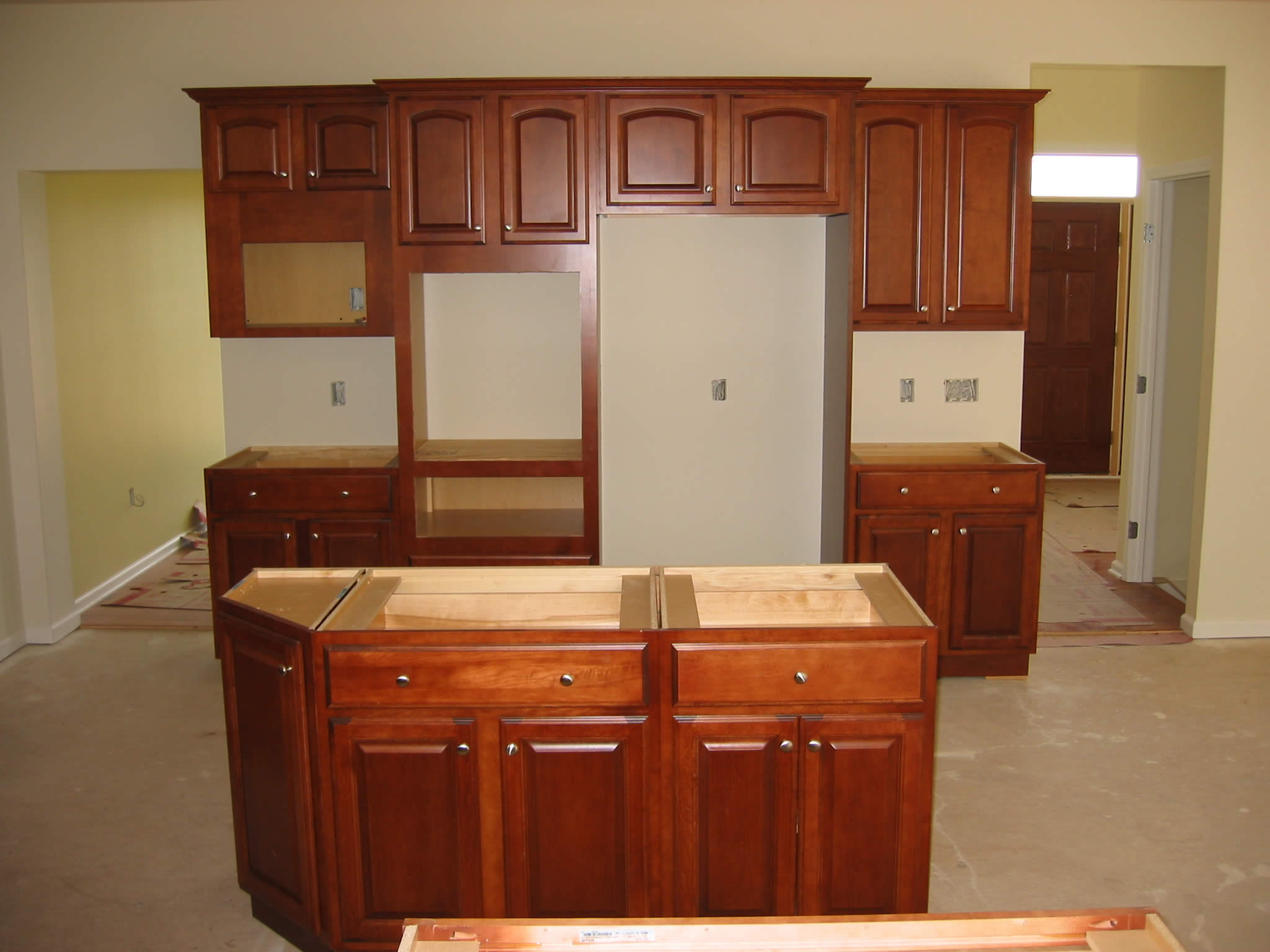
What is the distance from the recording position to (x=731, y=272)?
4.95 meters

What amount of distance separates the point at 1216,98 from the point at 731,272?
2218 millimetres

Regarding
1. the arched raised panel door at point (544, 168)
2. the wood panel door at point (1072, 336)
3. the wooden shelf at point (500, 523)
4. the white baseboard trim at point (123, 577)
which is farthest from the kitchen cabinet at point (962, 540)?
the wood panel door at point (1072, 336)

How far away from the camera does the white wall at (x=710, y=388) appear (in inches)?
194

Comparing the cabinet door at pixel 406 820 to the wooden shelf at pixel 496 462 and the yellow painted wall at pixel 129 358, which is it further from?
the yellow painted wall at pixel 129 358

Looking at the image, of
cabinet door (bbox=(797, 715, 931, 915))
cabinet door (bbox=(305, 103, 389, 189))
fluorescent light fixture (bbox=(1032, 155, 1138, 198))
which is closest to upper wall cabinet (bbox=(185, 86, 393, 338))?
cabinet door (bbox=(305, 103, 389, 189))

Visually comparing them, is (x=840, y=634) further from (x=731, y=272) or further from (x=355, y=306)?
(x=355, y=306)

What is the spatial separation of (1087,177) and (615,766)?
6.88 meters

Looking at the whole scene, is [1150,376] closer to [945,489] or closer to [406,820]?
[945,489]

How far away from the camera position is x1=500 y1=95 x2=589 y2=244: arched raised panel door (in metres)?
4.31

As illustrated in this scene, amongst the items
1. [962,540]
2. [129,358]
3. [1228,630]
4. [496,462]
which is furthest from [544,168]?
[1228,630]

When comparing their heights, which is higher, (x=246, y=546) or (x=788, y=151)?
(x=788, y=151)

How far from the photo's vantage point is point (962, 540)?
180 inches

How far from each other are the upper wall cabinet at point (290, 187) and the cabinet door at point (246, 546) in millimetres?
769

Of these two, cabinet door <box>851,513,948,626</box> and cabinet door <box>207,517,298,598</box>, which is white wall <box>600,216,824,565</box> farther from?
cabinet door <box>207,517,298,598</box>
